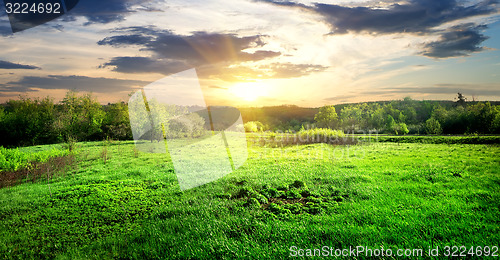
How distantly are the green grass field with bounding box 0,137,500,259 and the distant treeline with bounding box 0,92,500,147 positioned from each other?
2089cm

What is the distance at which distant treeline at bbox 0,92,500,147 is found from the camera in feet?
84.7

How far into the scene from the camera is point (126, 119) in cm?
3447

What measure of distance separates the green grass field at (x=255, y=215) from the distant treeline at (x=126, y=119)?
20.9 metres

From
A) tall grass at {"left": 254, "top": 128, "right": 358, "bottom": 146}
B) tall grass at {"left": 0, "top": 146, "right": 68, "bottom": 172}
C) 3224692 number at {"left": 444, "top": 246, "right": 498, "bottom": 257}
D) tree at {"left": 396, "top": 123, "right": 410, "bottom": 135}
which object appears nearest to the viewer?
Answer: 3224692 number at {"left": 444, "top": 246, "right": 498, "bottom": 257}

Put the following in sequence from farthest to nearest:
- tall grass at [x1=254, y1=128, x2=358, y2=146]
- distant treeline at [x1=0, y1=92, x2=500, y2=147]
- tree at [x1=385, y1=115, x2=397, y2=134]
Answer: tree at [x1=385, y1=115, x2=397, y2=134] < distant treeline at [x1=0, y1=92, x2=500, y2=147] < tall grass at [x1=254, y1=128, x2=358, y2=146]

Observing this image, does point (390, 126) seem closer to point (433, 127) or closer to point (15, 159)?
point (433, 127)

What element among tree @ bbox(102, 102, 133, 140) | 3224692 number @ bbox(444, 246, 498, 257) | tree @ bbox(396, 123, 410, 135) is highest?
tree @ bbox(102, 102, 133, 140)

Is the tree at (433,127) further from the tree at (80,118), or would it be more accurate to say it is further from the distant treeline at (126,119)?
the tree at (80,118)

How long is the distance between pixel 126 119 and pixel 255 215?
113ft

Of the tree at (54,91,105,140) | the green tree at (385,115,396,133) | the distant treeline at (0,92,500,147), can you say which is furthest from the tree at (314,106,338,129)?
the tree at (54,91,105,140)

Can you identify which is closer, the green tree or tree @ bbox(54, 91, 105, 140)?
tree @ bbox(54, 91, 105, 140)

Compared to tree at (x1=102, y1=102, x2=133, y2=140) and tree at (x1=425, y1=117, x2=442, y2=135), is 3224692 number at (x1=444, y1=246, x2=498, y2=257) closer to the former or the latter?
tree at (x1=102, y1=102, x2=133, y2=140)

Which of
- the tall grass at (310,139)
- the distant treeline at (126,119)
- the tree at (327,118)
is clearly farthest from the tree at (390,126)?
the tall grass at (310,139)

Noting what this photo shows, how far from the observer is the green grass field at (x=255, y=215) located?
14.9 ft
